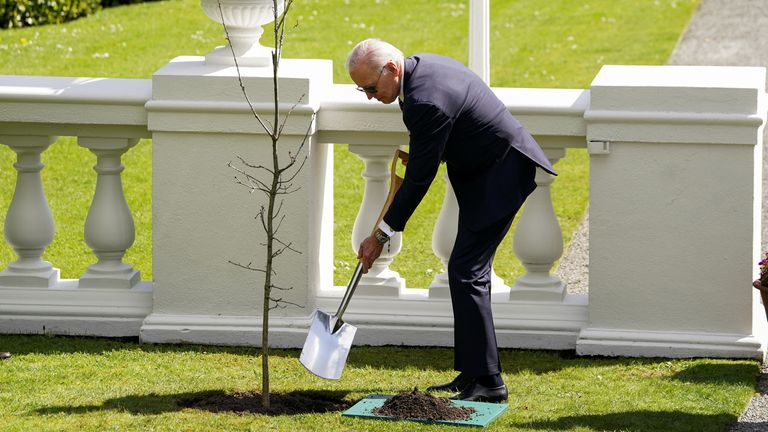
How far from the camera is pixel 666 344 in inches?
262

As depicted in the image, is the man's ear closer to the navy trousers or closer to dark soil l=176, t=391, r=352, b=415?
the navy trousers

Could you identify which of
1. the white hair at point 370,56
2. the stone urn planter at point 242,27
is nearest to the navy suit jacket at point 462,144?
the white hair at point 370,56

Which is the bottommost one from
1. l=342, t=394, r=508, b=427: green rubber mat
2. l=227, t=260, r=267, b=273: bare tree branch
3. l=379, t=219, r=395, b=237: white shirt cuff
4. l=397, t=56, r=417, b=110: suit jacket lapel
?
l=342, t=394, r=508, b=427: green rubber mat

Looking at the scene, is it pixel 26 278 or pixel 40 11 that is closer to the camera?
pixel 26 278

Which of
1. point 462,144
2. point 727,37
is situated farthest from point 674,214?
point 727,37

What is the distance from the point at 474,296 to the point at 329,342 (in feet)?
2.11

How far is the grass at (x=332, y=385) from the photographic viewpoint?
565cm

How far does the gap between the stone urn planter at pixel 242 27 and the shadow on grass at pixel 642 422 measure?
2338 millimetres

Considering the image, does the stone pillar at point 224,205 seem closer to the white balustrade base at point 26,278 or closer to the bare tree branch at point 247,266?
the bare tree branch at point 247,266

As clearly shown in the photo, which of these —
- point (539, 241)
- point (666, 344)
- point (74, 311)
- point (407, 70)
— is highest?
point (407, 70)

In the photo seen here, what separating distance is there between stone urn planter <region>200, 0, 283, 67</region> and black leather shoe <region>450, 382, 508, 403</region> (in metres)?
1.93

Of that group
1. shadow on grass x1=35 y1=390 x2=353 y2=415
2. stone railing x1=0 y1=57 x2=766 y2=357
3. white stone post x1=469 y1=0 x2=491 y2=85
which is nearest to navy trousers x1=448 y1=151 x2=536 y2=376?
shadow on grass x1=35 y1=390 x2=353 y2=415

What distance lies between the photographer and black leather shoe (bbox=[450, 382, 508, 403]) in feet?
19.6

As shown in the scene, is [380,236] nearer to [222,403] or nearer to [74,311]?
[222,403]
